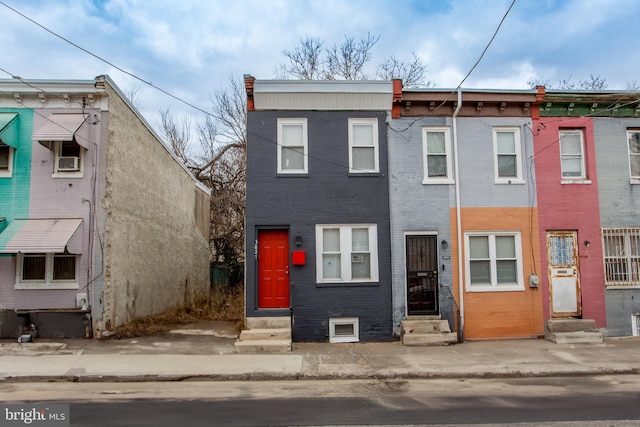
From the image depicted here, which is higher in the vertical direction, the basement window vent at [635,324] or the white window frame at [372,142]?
the white window frame at [372,142]

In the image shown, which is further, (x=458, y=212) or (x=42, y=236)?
(x=458, y=212)

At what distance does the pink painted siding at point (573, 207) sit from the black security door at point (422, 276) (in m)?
2.91

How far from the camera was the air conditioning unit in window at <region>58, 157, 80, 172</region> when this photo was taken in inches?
496

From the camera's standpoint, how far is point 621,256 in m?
13.2

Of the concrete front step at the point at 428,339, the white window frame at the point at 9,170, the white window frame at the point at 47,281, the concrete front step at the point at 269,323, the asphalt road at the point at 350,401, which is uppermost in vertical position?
the white window frame at the point at 9,170

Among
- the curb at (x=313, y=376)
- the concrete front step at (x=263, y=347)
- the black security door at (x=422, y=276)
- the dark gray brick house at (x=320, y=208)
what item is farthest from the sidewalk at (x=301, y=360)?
the black security door at (x=422, y=276)

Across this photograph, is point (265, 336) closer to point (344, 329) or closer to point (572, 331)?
point (344, 329)

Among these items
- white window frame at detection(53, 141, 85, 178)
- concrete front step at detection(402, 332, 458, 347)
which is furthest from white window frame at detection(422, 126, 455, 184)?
white window frame at detection(53, 141, 85, 178)

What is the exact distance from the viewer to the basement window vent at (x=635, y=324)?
13070 millimetres

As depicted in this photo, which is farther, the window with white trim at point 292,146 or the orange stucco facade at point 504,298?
the window with white trim at point 292,146

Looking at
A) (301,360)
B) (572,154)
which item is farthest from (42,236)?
(572,154)

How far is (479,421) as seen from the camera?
645cm

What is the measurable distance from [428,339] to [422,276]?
65.0 inches

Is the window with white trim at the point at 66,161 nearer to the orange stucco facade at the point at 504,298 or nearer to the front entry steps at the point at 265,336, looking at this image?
the front entry steps at the point at 265,336
